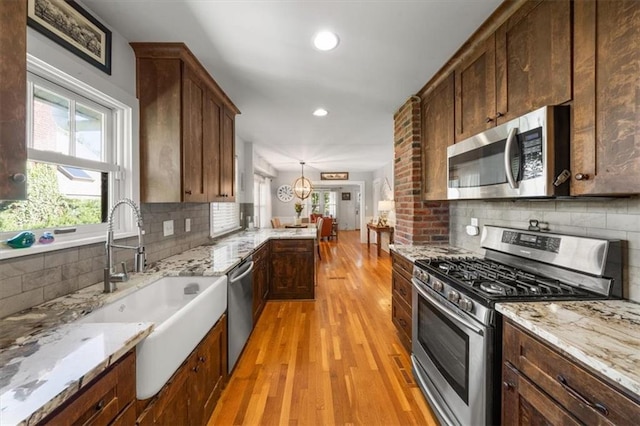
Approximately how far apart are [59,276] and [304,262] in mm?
2490

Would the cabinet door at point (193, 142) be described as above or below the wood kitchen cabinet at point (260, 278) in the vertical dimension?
above

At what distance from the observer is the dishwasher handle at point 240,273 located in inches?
76.8

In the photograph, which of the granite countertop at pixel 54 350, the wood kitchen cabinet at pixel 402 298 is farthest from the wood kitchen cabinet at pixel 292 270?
the granite countertop at pixel 54 350

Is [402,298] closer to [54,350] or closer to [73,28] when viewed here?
[54,350]

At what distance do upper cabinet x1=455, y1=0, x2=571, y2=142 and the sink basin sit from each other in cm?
195

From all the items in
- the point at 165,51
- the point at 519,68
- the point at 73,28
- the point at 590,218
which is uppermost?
the point at 165,51

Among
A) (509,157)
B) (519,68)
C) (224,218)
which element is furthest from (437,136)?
(224,218)

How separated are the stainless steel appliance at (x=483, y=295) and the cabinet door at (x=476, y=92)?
29.1 inches

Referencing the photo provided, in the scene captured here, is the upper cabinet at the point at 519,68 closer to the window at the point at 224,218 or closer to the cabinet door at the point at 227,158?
the cabinet door at the point at 227,158

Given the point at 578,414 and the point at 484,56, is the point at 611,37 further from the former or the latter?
the point at 578,414

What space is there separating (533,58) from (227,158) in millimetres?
2643

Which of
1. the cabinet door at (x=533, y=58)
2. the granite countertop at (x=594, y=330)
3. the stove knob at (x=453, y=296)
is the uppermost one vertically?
the cabinet door at (x=533, y=58)

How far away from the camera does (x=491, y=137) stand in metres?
1.56

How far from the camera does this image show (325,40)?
1.76m
